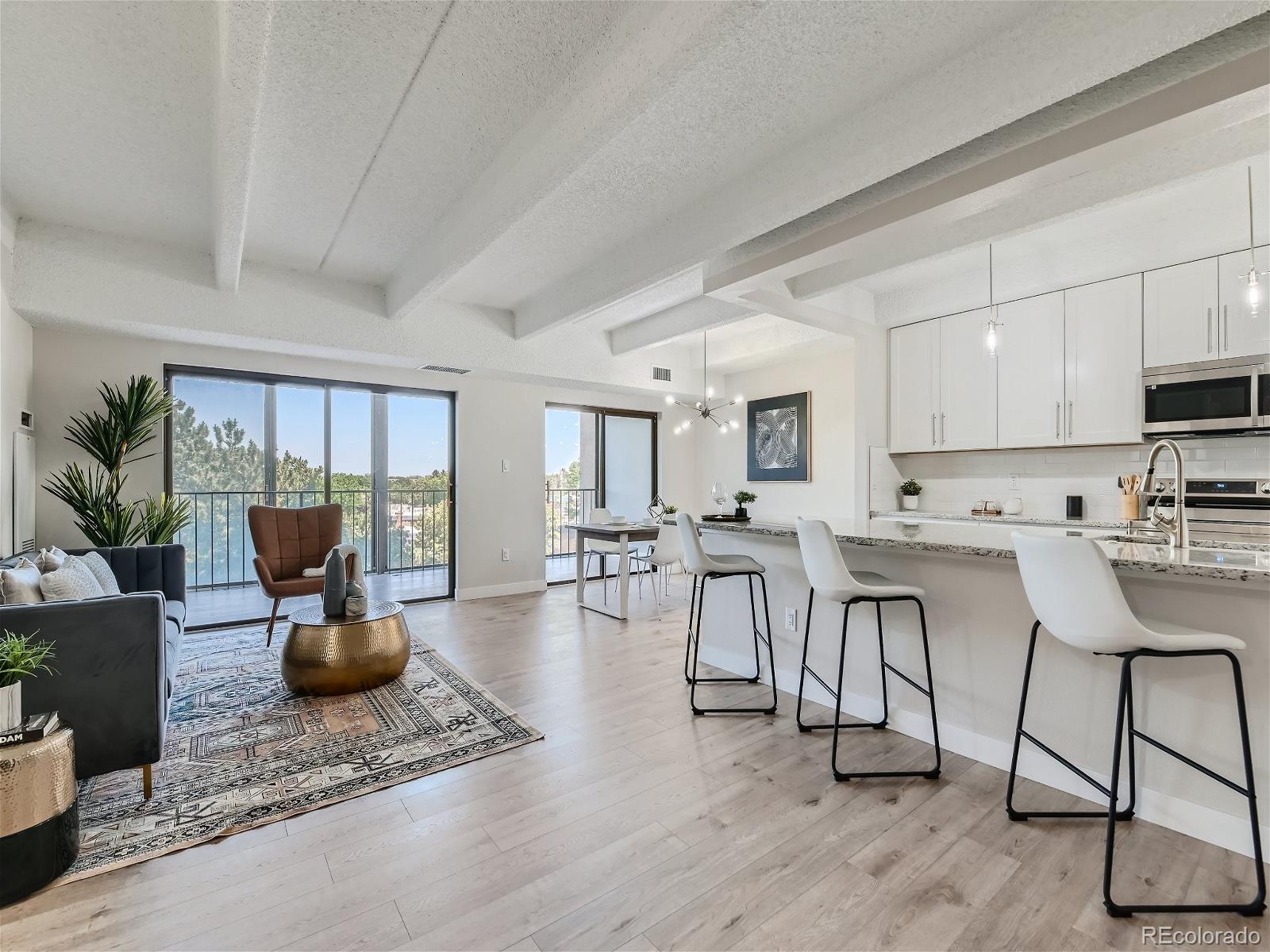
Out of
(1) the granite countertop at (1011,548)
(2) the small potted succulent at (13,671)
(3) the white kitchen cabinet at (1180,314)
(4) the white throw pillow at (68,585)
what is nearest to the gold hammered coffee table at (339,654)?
(4) the white throw pillow at (68,585)

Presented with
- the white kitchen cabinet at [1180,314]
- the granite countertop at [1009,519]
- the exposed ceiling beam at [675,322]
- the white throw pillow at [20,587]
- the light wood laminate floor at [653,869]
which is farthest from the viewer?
the exposed ceiling beam at [675,322]

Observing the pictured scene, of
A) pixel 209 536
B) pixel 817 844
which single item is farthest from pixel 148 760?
pixel 209 536

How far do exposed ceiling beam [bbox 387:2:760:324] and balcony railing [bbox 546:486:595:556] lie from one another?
3840mm

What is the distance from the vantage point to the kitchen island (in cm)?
180

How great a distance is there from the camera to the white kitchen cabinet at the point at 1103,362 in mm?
3695

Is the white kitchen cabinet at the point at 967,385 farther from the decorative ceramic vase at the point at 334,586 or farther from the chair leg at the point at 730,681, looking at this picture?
the decorative ceramic vase at the point at 334,586

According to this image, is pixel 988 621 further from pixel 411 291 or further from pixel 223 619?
pixel 223 619

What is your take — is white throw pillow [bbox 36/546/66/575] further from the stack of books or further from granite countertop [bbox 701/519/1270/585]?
granite countertop [bbox 701/519/1270/585]

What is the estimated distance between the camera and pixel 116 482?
3.87 metres

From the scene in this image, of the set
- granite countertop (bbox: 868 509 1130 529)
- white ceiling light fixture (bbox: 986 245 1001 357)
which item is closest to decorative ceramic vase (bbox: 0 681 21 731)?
white ceiling light fixture (bbox: 986 245 1001 357)

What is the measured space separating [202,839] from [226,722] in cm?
104

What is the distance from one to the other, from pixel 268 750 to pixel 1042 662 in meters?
3.18

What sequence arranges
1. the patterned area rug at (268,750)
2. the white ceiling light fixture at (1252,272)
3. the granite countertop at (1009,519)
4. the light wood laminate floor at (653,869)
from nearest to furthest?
the light wood laminate floor at (653,869), the patterned area rug at (268,750), the white ceiling light fixture at (1252,272), the granite countertop at (1009,519)

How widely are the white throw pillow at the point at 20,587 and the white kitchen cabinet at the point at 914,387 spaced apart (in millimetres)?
5331
